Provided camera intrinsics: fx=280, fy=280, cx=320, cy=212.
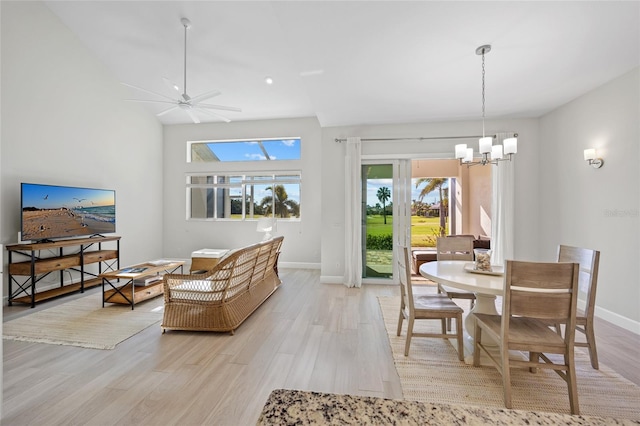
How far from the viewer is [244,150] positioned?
21.5ft

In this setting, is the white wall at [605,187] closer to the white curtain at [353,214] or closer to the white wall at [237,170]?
the white curtain at [353,214]

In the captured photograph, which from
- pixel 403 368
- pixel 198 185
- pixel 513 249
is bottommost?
pixel 403 368

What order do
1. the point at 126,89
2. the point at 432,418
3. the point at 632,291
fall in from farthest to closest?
the point at 126,89 < the point at 632,291 < the point at 432,418

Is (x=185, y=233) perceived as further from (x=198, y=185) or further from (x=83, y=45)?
(x=83, y=45)

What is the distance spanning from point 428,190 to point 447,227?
1.18 m

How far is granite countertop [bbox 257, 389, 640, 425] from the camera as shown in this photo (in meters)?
0.46

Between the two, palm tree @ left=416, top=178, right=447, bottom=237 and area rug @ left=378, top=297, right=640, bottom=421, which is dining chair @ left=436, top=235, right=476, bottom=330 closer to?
area rug @ left=378, top=297, right=640, bottom=421

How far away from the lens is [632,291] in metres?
3.00

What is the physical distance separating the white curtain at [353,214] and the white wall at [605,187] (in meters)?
2.84

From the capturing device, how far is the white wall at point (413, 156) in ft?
14.5

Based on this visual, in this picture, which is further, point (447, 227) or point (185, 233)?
point (447, 227)

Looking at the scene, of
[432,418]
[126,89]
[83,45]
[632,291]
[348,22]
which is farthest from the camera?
[126,89]

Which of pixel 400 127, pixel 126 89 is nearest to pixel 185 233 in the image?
pixel 126 89

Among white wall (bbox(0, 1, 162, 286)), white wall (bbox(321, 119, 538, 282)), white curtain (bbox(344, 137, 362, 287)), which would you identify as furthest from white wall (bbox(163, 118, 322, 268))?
white curtain (bbox(344, 137, 362, 287))
